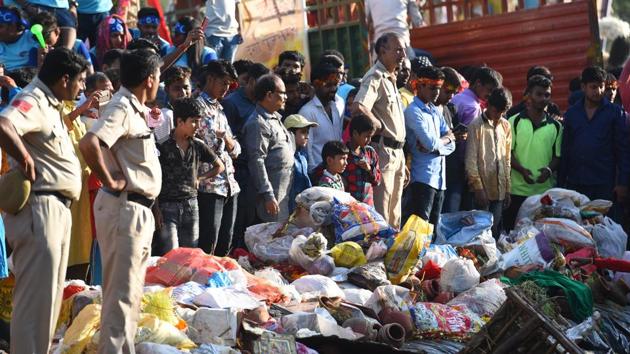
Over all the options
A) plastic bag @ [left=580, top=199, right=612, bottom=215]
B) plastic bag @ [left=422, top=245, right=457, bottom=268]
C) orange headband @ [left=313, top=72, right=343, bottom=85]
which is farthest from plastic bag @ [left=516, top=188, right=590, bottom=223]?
orange headband @ [left=313, top=72, right=343, bottom=85]

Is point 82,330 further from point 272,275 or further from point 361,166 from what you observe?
point 361,166

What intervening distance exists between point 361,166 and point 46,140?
14.4 ft

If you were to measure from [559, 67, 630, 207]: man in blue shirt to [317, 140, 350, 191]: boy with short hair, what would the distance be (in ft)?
11.2

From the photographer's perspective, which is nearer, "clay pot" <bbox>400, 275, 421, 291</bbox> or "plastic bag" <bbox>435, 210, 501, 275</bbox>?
"clay pot" <bbox>400, 275, 421, 291</bbox>

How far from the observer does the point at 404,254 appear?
10297 mm

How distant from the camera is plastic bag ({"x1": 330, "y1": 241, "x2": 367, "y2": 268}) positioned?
10328 mm

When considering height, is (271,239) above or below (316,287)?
above

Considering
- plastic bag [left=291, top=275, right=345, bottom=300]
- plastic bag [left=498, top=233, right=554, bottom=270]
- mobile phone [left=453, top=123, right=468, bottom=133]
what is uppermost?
mobile phone [left=453, top=123, right=468, bottom=133]

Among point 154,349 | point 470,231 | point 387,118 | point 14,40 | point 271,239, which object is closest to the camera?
point 154,349

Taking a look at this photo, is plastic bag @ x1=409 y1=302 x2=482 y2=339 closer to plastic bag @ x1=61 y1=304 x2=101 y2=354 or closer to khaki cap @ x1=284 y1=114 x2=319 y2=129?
plastic bag @ x1=61 y1=304 x2=101 y2=354

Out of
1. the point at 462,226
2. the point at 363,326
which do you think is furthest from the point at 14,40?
the point at 363,326

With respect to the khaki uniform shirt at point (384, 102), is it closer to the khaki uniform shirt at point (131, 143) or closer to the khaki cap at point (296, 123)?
the khaki cap at point (296, 123)

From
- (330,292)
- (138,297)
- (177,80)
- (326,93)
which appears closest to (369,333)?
(330,292)

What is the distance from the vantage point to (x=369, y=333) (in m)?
8.78
